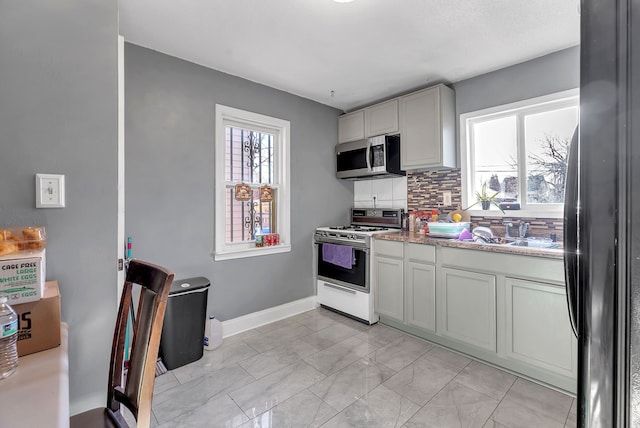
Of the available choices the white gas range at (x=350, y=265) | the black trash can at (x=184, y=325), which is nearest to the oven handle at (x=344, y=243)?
the white gas range at (x=350, y=265)

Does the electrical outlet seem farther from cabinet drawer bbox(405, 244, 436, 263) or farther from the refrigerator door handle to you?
the refrigerator door handle

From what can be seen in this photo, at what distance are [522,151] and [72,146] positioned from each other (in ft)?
10.5

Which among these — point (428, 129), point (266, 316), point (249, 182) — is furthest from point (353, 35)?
point (266, 316)

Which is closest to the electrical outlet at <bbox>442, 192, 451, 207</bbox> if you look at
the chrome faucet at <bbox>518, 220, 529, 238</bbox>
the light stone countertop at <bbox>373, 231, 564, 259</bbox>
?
the light stone countertop at <bbox>373, 231, 564, 259</bbox>

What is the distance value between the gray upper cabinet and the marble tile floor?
1736mm

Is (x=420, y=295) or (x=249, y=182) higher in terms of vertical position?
(x=249, y=182)

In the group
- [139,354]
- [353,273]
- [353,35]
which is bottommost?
[353,273]

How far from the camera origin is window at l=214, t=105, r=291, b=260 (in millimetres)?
2818

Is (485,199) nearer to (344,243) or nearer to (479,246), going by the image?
(479,246)

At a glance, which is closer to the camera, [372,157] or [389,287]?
[389,287]

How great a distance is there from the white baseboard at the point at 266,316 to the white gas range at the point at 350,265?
0.64ft

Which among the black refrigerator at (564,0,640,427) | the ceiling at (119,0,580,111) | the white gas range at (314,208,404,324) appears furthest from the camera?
the white gas range at (314,208,404,324)

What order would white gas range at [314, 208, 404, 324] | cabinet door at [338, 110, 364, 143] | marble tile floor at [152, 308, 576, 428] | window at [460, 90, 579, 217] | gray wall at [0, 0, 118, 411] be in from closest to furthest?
1. gray wall at [0, 0, 118, 411]
2. marble tile floor at [152, 308, 576, 428]
3. window at [460, 90, 579, 217]
4. white gas range at [314, 208, 404, 324]
5. cabinet door at [338, 110, 364, 143]

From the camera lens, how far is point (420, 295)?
2.69 metres
